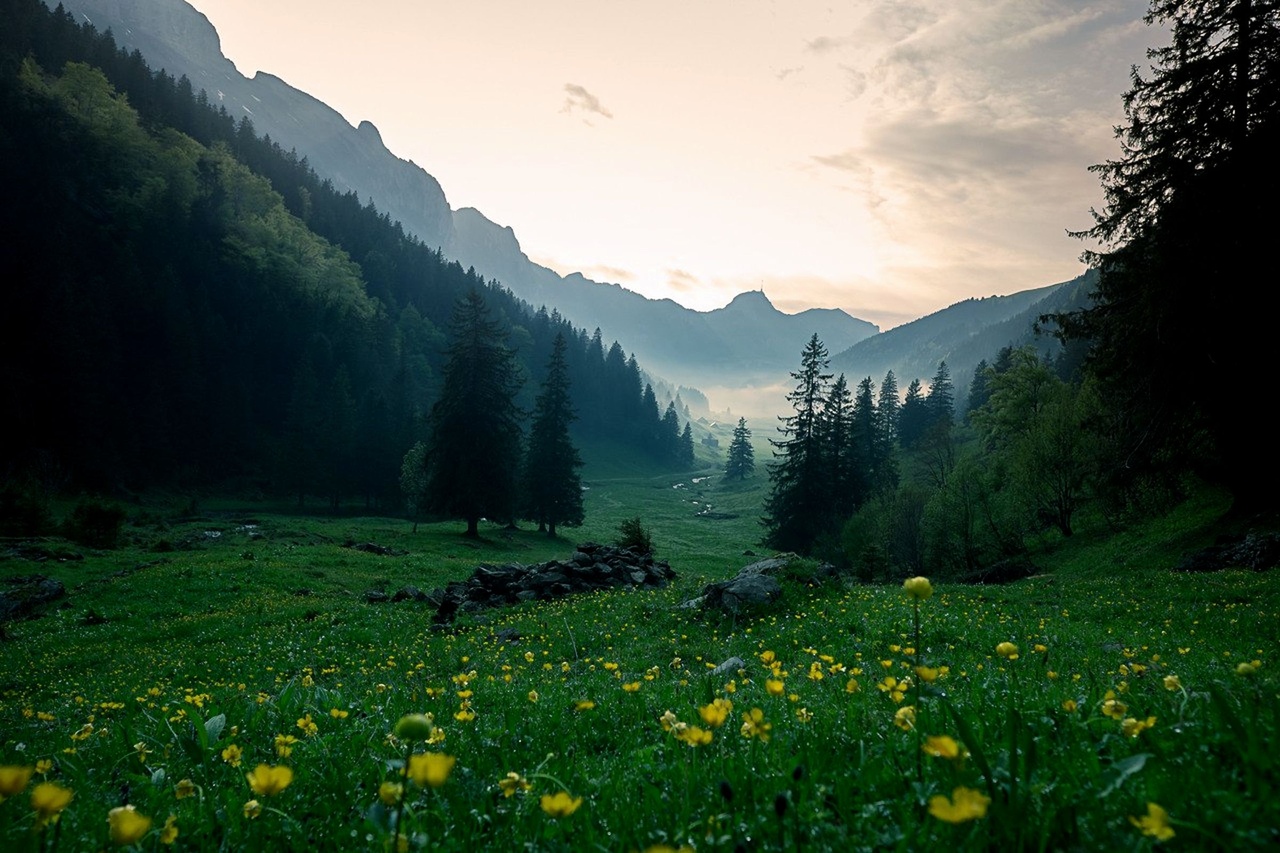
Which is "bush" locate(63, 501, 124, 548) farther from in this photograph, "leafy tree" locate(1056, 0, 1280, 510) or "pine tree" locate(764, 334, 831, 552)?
"leafy tree" locate(1056, 0, 1280, 510)

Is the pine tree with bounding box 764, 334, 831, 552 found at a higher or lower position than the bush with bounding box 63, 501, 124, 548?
higher

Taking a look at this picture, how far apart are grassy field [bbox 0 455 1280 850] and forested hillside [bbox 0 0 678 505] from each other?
36603mm

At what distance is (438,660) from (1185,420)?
2732 cm

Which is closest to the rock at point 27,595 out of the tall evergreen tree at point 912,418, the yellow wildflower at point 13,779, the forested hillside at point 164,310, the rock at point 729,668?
the rock at point 729,668

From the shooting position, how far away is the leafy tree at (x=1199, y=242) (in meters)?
17.9

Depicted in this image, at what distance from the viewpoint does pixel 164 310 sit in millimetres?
73812

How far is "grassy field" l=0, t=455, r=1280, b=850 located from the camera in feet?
6.39

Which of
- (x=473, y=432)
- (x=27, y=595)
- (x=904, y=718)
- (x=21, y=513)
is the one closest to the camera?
(x=904, y=718)

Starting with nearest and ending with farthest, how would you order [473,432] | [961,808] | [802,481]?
[961,808], [802,481], [473,432]

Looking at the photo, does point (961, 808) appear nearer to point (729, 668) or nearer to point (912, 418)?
point (729, 668)

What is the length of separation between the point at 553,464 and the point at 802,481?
2399 cm

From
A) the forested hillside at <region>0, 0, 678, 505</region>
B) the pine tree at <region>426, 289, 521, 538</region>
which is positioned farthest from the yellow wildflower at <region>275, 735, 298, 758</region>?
the pine tree at <region>426, 289, 521, 538</region>

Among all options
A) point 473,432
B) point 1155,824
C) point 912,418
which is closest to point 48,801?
point 1155,824

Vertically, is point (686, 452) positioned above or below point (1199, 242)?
below
